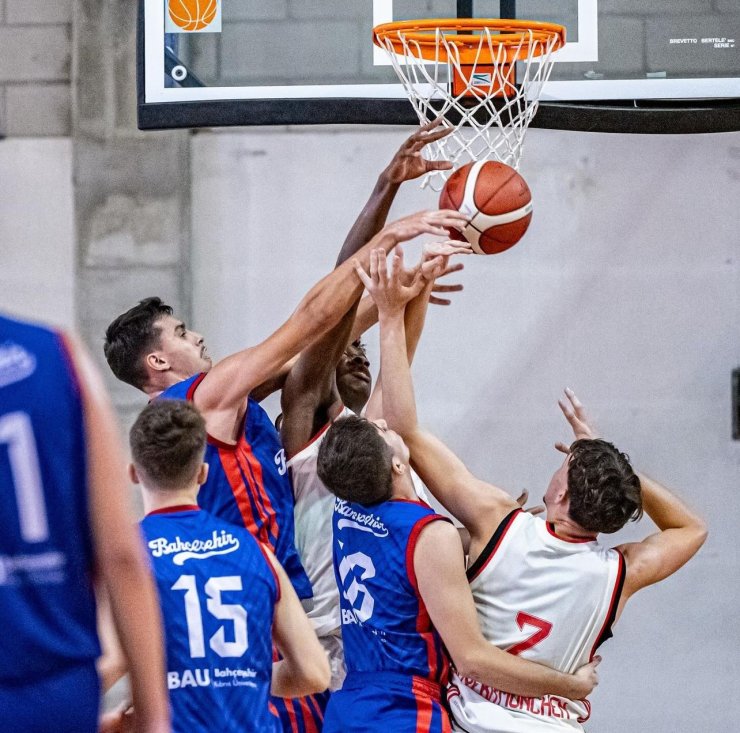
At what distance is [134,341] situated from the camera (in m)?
3.71

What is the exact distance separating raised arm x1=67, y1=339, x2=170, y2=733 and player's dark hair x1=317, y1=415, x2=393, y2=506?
167 cm

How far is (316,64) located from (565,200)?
5.00 ft

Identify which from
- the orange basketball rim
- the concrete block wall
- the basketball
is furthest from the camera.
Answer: the concrete block wall

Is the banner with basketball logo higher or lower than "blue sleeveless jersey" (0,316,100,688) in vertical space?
higher

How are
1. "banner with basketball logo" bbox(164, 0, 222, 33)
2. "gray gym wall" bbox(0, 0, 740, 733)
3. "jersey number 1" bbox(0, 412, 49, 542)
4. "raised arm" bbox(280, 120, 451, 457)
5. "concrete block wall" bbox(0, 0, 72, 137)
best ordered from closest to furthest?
"jersey number 1" bbox(0, 412, 49, 542) → "raised arm" bbox(280, 120, 451, 457) → "banner with basketball logo" bbox(164, 0, 222, 33) → "gray gym wall" bbox(0, 0, 740, 733) → "concrete block wall" bbox(0, 0, 72, 137)

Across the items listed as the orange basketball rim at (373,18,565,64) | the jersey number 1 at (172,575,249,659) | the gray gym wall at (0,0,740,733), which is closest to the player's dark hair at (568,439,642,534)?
the jersey number 1 at (172,575,249,659)

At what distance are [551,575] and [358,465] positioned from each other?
0.65 metres

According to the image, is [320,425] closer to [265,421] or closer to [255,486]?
[265,421]

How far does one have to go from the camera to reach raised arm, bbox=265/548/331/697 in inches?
95.9

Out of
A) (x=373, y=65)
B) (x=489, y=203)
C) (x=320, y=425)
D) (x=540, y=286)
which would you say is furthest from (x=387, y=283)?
(x=540, y=286)

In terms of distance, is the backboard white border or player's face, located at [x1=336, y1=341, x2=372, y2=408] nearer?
player's face, located at [x1=336, y1=341, x2=372, y2=408]

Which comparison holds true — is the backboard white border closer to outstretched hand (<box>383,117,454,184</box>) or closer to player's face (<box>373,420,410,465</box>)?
outstretched hand (<box>383,117,454,184</box>)

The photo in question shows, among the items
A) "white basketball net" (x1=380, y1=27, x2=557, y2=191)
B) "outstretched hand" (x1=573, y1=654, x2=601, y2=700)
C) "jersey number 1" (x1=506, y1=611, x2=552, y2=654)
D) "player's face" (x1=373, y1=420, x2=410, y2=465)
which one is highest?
"white basketball net" (x1=380, y1=27, x2=557, y2=191)

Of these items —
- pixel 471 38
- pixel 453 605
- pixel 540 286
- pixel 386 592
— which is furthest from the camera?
pixel 540 286
